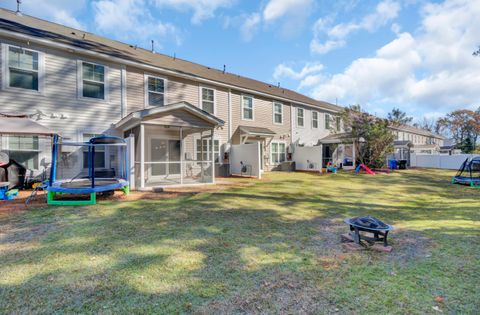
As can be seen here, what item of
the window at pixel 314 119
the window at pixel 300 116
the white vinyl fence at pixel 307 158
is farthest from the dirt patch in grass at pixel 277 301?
the window at pixel 314 119

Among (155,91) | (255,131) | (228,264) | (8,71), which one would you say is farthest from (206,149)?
(228,264)

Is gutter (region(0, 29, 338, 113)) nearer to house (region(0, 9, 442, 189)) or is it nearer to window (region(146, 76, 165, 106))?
house (region(0, 9, 442, 189))

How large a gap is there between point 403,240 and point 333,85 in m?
38.6

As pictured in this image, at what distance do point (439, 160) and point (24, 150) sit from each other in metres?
34.7

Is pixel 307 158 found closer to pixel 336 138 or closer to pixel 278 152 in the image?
pixel 278 152

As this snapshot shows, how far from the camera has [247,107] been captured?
1617cm

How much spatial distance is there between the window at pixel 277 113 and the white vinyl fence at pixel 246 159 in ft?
15.9

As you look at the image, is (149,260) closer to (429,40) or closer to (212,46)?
(212,46)

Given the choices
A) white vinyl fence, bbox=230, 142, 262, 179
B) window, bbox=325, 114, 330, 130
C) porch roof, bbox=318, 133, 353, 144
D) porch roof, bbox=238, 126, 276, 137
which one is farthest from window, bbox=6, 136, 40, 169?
window, bbox=325, 114, 330, 130

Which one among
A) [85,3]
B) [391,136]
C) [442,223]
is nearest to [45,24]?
[85,3]

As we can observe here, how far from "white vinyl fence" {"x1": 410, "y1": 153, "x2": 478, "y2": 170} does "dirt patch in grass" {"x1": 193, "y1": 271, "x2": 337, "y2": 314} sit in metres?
30.1

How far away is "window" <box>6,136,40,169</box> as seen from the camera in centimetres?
869

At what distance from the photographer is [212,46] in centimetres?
1852

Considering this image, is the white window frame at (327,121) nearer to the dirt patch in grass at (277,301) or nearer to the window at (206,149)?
the window at (206,149)
